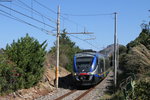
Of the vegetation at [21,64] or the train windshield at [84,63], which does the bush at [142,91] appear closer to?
the vegetation at [21,64]

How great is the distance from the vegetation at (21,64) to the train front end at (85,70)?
3013 millimetres

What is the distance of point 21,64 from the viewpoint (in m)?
17.3

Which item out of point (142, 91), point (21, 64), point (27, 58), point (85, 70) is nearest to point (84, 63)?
point (85, 70)

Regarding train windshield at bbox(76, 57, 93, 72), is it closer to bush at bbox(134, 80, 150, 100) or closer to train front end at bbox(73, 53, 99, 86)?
train front end at bbox(73, 53, 99, 86)

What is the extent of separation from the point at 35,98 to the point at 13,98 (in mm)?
1586

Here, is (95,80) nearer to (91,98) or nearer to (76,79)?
(76,79)

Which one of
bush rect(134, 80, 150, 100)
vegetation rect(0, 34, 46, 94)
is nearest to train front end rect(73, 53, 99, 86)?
vegetation rect(0, 34, 46, 94)

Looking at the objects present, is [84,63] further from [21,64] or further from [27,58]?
[21,64]

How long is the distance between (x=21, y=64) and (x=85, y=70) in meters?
5.54

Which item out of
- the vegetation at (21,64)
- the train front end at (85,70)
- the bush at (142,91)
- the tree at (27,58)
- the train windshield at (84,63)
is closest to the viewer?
the bush at (142,91)

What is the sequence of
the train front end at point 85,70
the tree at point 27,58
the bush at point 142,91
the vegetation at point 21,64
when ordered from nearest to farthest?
the bush at point 142,91 → the vegetation at point 21,64 → the tree at point 27,58 → the train front end at point 85,70

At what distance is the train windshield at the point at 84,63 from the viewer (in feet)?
66.9

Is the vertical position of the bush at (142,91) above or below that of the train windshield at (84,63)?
below

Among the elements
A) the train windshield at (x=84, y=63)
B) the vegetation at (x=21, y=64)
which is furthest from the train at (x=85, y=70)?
the vegetation at (x=21, y=64)
